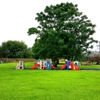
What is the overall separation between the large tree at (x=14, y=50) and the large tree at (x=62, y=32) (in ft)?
127

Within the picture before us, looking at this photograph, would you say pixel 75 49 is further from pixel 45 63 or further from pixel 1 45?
pixel 1 45

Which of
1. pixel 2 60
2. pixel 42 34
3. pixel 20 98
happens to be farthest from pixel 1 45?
pixel 20 98

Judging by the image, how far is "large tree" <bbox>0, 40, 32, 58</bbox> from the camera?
7062 cm

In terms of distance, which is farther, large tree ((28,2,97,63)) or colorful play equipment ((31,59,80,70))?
large tree ((28,2,97,63))

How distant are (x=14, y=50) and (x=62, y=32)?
44853mm

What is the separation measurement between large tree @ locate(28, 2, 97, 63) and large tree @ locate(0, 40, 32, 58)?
38.7 metres

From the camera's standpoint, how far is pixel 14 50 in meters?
72.5

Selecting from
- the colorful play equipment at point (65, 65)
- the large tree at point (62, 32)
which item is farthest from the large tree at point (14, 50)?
the colorful play equipment at point (65, 65)

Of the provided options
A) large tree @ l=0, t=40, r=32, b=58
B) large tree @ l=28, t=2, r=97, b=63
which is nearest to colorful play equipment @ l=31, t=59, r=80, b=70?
large tree @ l=28, t=2, r=97, b=63

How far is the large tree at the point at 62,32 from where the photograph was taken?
29812 millimetres

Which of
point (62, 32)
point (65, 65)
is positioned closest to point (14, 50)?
point (62, 32)

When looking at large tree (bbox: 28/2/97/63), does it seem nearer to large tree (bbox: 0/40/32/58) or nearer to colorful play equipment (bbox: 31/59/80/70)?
colorful play equipment (bbox: 31/59/80/70)

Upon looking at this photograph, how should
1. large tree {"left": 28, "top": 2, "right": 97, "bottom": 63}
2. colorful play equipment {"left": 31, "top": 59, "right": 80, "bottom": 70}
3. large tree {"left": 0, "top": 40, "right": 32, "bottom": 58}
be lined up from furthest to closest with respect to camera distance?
large tree {"left": 0, "top": 40, "right": 32, "bottom": 58} < large tree {"left": 28, "top": 2, "right": 97, "bottom": 63} < colorful play equipment {"left": 31, "top": 59, "right": 80, "bottom": 70}

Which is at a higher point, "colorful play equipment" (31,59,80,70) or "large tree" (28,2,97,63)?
"large tree" (28,2,97,63)
